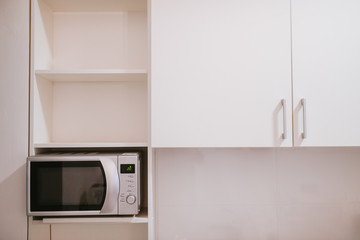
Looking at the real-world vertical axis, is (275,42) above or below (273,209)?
above

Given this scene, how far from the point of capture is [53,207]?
3.76 ft

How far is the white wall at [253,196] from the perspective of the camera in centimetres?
144

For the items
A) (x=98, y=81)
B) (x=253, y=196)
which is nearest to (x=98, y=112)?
(x=98, y=81)

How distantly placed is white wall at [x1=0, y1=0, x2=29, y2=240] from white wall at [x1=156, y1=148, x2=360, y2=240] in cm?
65

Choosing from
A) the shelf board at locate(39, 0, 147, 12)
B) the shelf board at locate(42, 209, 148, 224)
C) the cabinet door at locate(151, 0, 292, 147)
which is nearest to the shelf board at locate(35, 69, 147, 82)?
the cabinet door at locate(151, 0, 292, 147)

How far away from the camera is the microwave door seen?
1.14 meters

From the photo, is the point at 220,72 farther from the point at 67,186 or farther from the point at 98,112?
the point at 67,186

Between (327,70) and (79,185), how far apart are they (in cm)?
119

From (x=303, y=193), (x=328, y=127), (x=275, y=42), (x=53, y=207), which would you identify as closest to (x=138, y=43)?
(x=275, y=42)

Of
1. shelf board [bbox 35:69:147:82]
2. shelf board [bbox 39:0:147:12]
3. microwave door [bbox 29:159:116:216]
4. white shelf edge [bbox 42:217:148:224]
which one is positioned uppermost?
shelf board [bbox 39:0:147:12]

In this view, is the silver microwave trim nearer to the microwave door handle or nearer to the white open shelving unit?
the microwave door handle

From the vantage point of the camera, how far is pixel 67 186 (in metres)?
1.15

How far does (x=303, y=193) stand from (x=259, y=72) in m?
0.78

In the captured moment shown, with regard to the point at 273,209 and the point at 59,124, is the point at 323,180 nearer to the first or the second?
the point at 273,209
